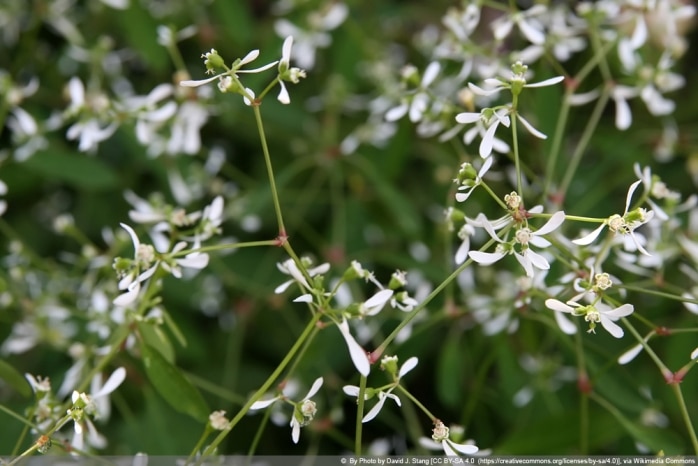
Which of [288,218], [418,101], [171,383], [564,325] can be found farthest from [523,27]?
[171,383]

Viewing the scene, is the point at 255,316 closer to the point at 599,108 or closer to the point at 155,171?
the point at 155,171

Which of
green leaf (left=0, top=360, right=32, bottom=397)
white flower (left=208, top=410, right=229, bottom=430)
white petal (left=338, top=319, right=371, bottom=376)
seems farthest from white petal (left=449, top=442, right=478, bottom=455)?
green leaf (left=0, top=360, right=32, bottom=397)

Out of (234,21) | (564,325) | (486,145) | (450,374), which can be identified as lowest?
(450,374)

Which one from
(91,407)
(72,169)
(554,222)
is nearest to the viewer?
(554,222)

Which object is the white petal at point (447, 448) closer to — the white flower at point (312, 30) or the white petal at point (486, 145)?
the white petal at point (486, 145)

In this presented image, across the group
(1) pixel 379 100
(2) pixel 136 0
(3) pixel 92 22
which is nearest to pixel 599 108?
(1) pixel 379 100

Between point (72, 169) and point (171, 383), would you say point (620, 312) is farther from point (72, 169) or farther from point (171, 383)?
point (72, 169)

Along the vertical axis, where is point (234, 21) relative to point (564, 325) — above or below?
above
